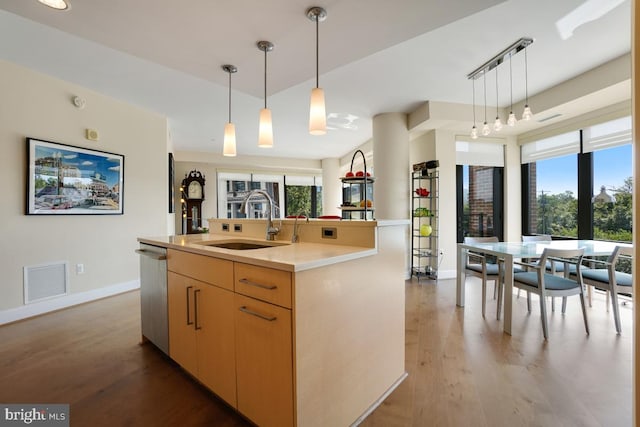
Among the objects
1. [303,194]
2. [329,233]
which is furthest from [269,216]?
[303,194]

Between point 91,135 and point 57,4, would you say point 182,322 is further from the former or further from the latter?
point 91,135

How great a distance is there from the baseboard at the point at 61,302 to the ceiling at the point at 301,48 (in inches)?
97.5

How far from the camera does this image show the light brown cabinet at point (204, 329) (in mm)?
1478

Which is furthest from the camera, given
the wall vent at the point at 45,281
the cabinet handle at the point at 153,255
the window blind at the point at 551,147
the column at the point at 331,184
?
the column at the point at 331,184

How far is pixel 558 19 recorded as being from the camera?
2.28 meters

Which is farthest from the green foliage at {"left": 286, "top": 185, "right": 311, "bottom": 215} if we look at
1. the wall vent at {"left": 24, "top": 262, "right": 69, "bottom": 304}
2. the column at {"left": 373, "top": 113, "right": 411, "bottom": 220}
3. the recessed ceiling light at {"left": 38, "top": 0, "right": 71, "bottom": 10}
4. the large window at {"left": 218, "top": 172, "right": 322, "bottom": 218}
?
the recessed ceiling light at {"left": 38, "top": 0, "right": 71, "bottom": 10}

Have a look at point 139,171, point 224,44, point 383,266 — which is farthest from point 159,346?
point 139,171

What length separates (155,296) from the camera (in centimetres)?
211

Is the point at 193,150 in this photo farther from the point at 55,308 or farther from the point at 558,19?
the point at 558,19

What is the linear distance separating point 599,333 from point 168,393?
349cm

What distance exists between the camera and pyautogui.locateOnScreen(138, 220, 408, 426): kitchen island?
1185mm

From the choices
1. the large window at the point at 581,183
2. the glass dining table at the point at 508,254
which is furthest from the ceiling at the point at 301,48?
the glass dining table at the point at 508,254

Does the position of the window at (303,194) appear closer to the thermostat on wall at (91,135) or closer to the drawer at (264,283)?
the thermostat on wall at (91,135)

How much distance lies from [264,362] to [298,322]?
308mm
